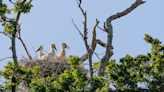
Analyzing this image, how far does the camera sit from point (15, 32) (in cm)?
995

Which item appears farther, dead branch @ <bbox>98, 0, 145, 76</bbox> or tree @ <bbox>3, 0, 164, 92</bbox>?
dead branch @ <bbox>98, 0, 145, 76</bbox>

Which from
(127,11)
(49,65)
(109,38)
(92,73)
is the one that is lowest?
(92,73)

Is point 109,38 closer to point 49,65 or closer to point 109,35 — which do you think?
point 109,35

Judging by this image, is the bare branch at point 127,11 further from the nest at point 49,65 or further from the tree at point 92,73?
the nest at point 49,65

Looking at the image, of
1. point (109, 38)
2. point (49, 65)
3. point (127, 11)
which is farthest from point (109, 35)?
point (49, 65)

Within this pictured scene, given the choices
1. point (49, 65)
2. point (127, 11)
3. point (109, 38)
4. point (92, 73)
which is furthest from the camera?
point (49, 65)

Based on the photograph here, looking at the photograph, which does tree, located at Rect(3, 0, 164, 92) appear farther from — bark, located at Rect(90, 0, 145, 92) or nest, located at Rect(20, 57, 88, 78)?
nest, located at Rect(20, 57, 88, 78)

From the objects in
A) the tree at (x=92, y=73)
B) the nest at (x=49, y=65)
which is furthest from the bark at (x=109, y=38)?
the nest at (x=49, y=65)

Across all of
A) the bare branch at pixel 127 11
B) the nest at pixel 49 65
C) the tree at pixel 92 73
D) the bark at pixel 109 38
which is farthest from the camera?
the nest at pixel 49 65

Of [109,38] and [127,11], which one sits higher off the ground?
[127,11]

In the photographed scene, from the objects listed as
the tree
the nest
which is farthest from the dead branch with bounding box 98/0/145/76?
the nest

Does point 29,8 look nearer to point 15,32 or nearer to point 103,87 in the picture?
point 15,32

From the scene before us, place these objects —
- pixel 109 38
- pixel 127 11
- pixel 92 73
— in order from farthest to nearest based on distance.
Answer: pixel 127 11, pixel 109 38, pixel 92 73

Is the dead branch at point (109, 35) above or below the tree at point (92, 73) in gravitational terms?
above
